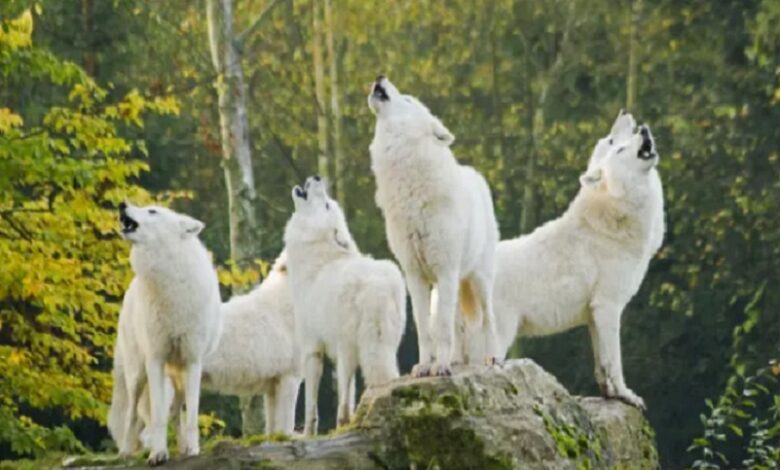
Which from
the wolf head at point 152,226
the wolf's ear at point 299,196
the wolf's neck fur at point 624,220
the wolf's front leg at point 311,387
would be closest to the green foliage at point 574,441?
the wolf's front leg at point 311,387

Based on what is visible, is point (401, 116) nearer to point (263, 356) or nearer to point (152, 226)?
point (152, 226)

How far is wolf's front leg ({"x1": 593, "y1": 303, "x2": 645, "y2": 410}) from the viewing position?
1404cm

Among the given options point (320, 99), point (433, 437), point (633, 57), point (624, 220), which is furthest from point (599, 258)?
point (633, 57)

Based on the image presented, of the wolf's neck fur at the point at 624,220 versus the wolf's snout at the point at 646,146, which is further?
the wolf's neck fur at the point at 624,220

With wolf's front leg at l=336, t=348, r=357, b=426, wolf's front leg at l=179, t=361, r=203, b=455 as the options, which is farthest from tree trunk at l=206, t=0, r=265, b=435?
wolf's front leg at l=179, t=361, r=203, b=455

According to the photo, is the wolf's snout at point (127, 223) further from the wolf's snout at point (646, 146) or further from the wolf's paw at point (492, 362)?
the wolf's snout at point (646, 146)

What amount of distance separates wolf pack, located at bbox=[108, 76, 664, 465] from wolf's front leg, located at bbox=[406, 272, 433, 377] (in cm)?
1

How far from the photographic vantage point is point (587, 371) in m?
33.8

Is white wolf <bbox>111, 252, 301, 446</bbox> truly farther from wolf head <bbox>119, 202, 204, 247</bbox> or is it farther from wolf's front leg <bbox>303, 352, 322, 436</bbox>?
wolf head <bbox>119, 202, 204, 247</bbox>

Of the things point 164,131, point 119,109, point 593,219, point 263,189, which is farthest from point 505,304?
point 263,189

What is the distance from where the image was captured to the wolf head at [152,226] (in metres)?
11.9

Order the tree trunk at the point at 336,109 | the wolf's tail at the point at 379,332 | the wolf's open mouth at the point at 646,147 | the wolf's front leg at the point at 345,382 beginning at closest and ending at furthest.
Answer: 1. the wolf's tail at the point at 379,332
2. the wolf's front leg at the point at 345,382
3. the wolf's open mouth at the point at 646,147
4. the tree trunk at the point at 336,109

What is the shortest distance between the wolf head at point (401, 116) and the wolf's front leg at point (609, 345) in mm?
2462

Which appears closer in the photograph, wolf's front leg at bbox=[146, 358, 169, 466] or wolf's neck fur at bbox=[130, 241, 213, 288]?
wolf's front leg at bbox=[146, 358, 169, 466]
